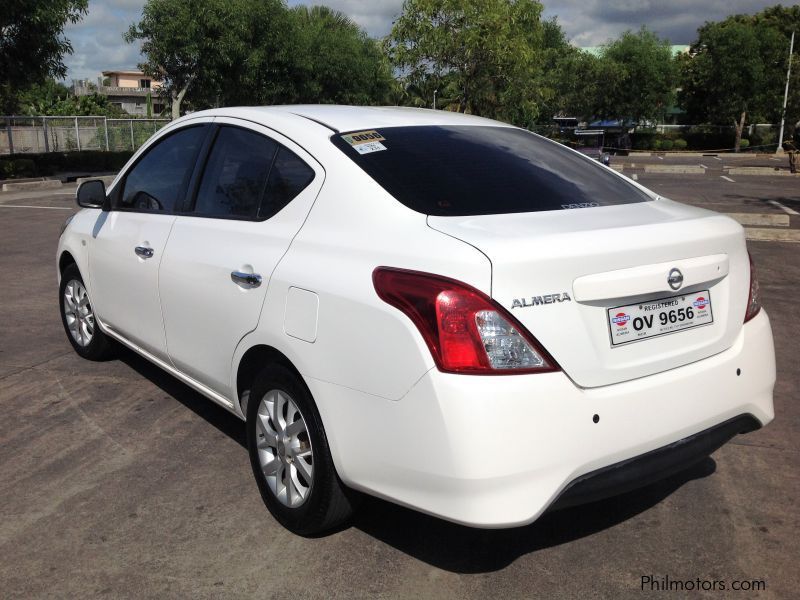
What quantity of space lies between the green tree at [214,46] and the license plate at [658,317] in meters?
31.2

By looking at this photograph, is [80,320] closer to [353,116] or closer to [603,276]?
[353,116]

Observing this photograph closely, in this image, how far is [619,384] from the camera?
8.98 ft

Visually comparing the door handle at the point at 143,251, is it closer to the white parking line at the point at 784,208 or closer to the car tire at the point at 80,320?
the car tire at the point at 80,320

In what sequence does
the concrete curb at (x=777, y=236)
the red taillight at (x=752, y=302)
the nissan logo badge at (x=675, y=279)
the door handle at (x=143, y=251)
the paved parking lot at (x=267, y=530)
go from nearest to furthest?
the nissan logo badge at (x=675, y=279) < the paved parking lot at (x=267, y=530) < the red taillight at (x=752, y=302) < the door handle at (x=143, y=251) < the concrete curb at (x=777, y=236)

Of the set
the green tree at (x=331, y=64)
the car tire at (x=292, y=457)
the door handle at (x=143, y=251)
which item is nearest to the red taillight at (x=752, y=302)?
the car tire at (x=292, y=457)

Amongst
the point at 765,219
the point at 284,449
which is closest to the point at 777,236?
the point at 765,219

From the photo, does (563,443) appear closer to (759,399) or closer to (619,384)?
(619,384)

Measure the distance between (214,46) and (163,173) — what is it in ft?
96.7

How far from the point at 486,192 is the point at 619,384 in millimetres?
934

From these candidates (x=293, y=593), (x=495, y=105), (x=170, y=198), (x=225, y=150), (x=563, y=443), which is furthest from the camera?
(x=495, y=105)

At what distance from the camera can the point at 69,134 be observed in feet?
93.7

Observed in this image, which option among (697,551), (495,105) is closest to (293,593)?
(697,551)

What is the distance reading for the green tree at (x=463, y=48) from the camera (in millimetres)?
21906

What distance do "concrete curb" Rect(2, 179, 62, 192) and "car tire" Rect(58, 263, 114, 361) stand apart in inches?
669
